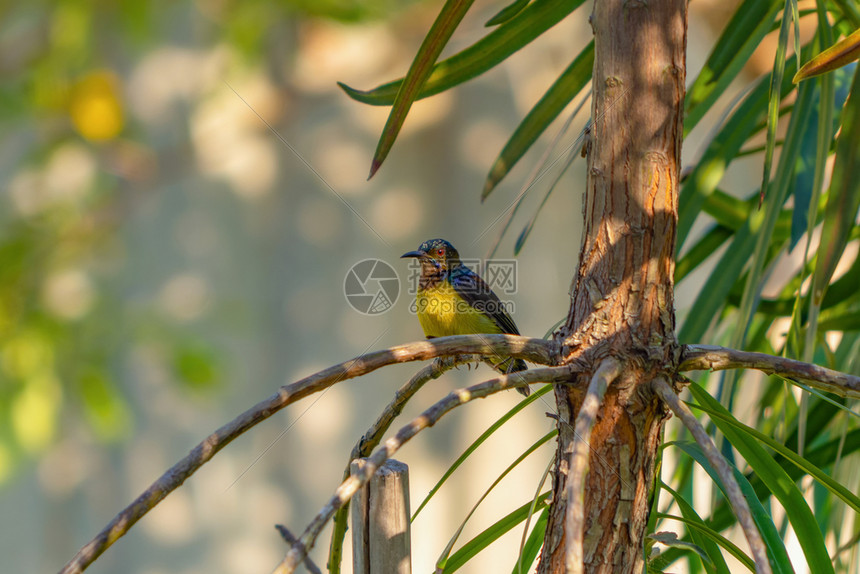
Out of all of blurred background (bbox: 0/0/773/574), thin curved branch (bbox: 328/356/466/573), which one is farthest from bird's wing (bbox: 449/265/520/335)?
thin curved branch (bbox: 328/356/466/573)

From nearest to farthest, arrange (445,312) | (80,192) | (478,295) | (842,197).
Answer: (842,197)
(445,312)
(478,295)
(80,192)

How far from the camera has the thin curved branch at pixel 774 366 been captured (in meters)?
0.69

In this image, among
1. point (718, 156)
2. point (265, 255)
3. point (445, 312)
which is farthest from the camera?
point (265, 255)

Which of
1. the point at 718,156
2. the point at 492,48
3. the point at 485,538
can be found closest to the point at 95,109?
the point at 492,48

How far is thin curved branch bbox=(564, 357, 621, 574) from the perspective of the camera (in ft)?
1.78

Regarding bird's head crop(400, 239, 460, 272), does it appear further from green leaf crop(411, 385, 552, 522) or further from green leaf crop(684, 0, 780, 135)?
green leaf crop(411, 385, 552, 522)

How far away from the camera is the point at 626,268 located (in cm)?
82

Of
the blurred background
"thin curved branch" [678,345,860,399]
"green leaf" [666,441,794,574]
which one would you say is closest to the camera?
"thin curved branch" [678,345,860,399]

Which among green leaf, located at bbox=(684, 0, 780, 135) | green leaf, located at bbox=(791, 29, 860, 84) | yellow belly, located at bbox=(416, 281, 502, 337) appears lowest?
green leaf, located at bbox=(791, 29, 860, 84)

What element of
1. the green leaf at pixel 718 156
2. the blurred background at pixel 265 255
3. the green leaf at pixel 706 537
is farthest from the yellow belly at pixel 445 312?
the green leaf at pixel 706 537

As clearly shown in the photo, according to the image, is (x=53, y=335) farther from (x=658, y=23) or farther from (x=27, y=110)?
(x=658, y=23)

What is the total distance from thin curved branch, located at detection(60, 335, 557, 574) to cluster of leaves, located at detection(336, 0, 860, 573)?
0.19 metres

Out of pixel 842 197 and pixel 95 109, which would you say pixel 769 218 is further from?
pixel 95 109

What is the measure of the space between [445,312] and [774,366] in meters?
1.52
